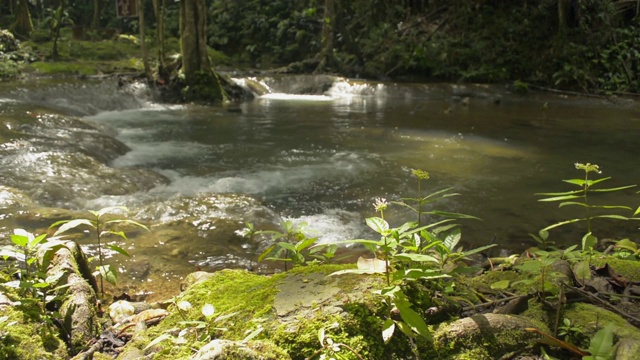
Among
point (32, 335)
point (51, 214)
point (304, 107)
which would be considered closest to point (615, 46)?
point (304, 107)

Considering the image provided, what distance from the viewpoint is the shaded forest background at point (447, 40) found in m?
16.5

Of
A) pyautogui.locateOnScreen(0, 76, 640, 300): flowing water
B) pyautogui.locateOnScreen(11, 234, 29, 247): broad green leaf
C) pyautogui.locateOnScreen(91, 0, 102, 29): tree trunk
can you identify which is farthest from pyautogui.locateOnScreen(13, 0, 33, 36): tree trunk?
pyautogui.locateOnScreen(11, 234, 29, 247): broad green leaf

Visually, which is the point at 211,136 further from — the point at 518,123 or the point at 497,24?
the point at 497,24

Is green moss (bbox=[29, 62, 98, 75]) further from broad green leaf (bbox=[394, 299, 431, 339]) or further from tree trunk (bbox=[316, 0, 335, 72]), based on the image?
broad green leaf (bbox=[394, 299, 431, 339])

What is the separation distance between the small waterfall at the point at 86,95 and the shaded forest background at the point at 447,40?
7.12ft

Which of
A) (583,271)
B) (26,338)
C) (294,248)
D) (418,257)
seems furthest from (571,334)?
(26,338)

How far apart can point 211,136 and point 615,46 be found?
13.7m

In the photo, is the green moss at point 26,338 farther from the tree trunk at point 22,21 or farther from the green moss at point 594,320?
the tree trunk at point 22,21

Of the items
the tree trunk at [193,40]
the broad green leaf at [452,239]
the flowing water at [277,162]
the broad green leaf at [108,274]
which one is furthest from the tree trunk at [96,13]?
the broad green leaf at [452,239]

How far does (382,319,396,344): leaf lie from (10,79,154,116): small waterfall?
37.6 ft

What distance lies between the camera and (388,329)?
1.52m

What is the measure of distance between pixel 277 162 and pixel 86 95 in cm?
774

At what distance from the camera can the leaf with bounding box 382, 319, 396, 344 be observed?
1498 mm

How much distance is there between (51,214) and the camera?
4848mm
